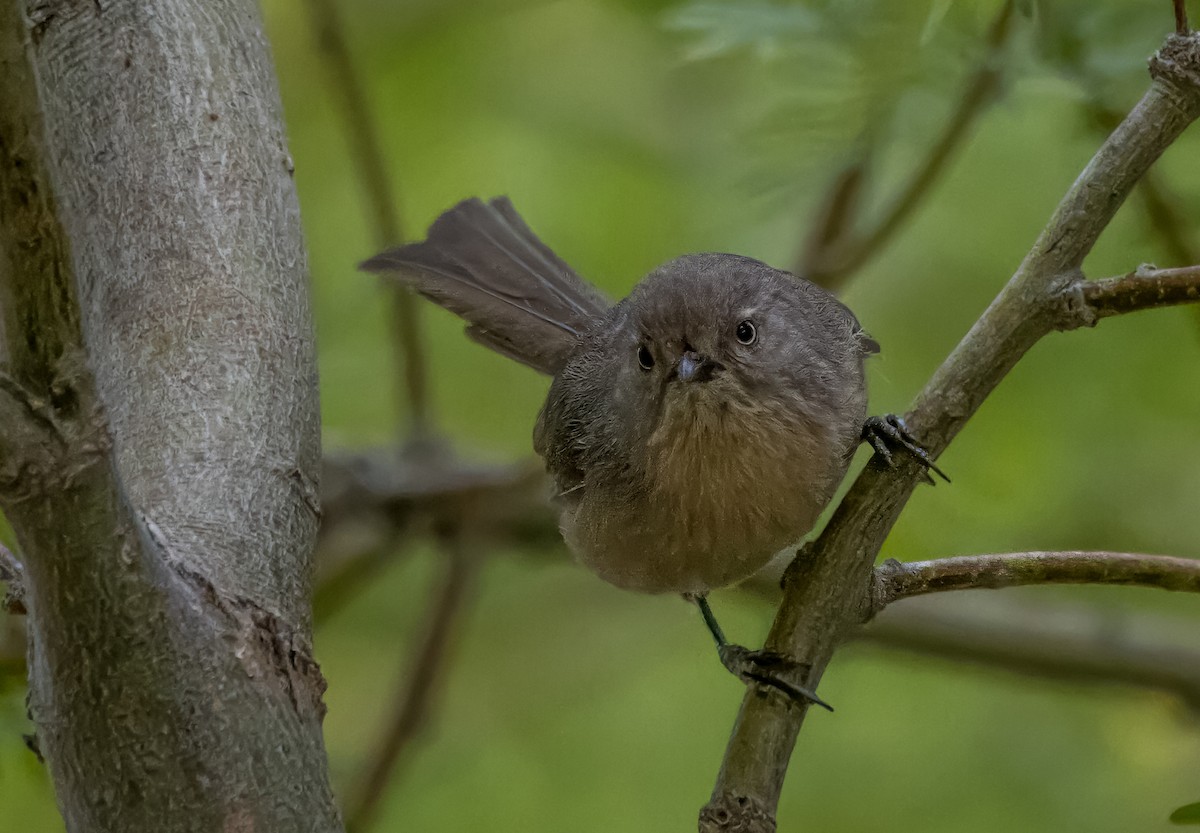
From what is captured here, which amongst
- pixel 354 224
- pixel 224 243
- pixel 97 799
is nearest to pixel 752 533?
pixel 224 243

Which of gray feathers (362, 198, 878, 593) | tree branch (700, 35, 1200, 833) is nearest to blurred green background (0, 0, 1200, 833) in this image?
gray feathers (362, 198, 878, 593)

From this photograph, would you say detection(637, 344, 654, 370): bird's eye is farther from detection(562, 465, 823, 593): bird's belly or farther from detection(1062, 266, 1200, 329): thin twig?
detection(1062, 266, 1200, 329): thin twig

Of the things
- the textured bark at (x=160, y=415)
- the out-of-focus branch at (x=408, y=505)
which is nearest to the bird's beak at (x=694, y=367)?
the textured bark at (x=160, y=415)

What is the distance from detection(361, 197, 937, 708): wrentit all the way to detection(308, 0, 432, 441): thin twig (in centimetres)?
50

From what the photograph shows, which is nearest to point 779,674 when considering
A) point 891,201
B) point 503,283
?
point 503,283

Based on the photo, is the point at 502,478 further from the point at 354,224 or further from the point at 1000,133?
the point at 1000,133

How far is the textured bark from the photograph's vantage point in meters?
1.45

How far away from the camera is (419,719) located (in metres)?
4.02

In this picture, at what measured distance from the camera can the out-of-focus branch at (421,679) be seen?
389 centimetres

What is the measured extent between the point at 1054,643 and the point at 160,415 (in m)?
2.86

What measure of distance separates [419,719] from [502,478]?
80 cm

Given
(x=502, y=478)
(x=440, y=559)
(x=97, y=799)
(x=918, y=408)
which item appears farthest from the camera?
(x=440, y=559)

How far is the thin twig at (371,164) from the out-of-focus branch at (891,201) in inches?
46.6

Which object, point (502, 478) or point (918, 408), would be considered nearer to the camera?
point (918, 408)
